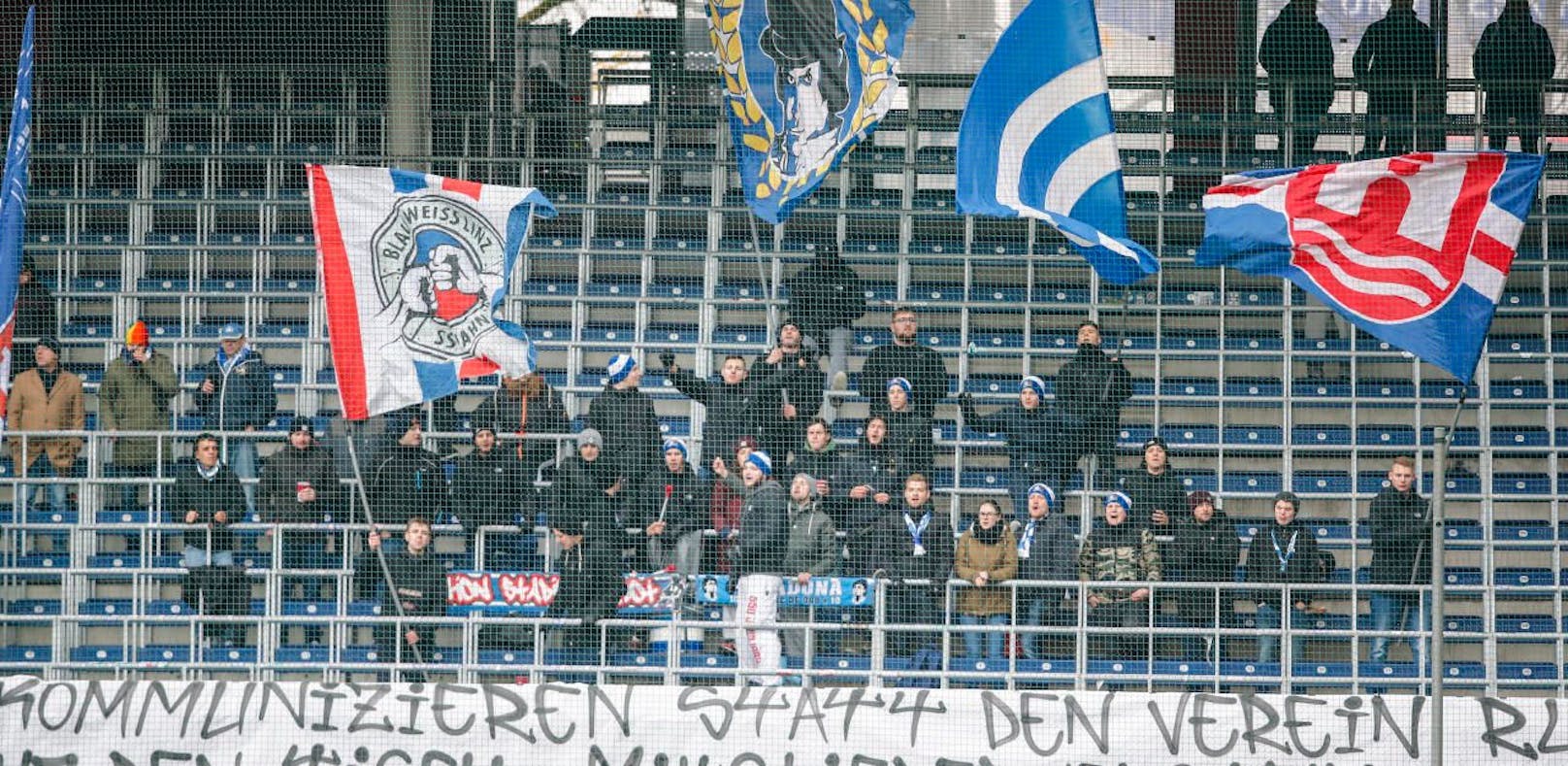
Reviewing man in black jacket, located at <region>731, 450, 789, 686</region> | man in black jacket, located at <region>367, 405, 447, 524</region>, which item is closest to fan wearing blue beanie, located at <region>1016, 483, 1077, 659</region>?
man in black jacket, located at <region>731, 450, 789, 686</region>

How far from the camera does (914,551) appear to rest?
11.8 meters

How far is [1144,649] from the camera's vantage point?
12.4 meters

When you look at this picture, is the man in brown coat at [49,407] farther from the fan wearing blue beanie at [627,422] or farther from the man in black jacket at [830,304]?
the man in black jacket at [830,304]

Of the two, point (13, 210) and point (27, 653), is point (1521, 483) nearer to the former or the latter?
point (13, 210)

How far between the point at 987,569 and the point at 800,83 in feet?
10.0

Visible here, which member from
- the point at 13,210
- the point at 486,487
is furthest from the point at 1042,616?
the point at 13,210

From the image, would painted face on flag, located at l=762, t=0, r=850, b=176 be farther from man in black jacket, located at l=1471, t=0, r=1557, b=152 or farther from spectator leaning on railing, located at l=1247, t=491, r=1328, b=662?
man in black jacket, located at l=1471, t=0, r=1557, b=152

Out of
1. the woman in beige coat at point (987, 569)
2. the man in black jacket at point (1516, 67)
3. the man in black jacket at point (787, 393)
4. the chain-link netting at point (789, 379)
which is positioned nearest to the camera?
the chain-link netting at point (789, 379)

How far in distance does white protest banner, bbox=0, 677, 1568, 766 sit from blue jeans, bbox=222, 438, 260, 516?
341cm

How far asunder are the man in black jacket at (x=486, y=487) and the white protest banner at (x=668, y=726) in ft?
8.76

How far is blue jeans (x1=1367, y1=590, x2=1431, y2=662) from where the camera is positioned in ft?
39.2

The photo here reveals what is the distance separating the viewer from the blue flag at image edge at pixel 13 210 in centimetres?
1030

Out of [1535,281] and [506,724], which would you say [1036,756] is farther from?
[1535,281]

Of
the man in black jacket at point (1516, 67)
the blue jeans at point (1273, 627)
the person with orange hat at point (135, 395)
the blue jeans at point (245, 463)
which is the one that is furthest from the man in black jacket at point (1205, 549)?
the person with orange hat at point (135, 395)
